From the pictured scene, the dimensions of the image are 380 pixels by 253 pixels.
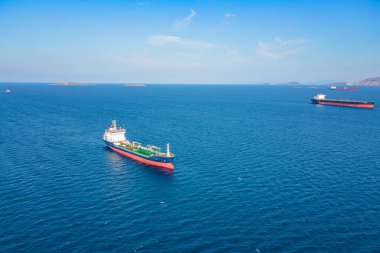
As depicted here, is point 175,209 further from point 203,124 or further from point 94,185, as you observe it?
point 203,124

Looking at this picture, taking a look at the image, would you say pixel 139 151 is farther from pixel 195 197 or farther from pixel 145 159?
pixel 195 197

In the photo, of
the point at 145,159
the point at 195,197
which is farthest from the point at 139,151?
the point at 195,197

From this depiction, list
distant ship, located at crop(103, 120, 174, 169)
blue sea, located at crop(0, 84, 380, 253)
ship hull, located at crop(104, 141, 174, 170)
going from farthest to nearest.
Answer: distant ship, located at crop(103, 120, 174, 169) < ship hull, located at crop(104, 141, 174, 170) < blue sea, located at crop(0, 84, 380, 253)

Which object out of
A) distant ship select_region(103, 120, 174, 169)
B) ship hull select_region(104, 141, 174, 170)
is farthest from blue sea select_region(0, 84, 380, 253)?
distant ship select_region(103, 120, 174, 169)

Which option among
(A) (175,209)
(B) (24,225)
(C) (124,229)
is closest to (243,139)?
(A) (175,209)

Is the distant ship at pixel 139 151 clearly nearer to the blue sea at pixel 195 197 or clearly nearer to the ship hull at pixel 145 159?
the ship hull at pixel 145 159

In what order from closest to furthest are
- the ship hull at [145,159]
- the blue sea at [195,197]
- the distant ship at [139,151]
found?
the blue sea at [195,197]
the ship hull at [145,159]
the distant ship at [139,151]

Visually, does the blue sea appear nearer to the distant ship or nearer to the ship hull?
the ship hull

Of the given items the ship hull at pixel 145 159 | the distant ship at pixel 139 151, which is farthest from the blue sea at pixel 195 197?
the distant ship at pixel 139 151
